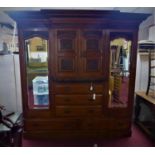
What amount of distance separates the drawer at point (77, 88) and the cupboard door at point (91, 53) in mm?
123

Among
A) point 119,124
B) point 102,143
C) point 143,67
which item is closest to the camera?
point 102,143

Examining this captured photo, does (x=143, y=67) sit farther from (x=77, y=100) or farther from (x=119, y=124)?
(x=77, y=100)

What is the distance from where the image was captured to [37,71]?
95.0 inches

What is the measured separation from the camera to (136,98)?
9.05 feet

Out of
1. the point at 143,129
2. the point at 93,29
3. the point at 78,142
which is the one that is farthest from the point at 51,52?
the point at 143,129

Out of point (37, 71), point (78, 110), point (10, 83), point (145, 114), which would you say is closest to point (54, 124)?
point (78, 110)

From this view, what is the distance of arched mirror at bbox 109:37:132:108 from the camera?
231 centimetres

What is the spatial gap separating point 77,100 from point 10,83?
1.08m

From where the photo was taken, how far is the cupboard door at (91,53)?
2.18 metres

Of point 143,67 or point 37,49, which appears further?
point 143,67

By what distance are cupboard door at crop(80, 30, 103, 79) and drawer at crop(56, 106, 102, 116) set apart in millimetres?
445

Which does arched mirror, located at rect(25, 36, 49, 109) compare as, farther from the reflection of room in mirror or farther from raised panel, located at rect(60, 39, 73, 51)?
raised panel, located at rect(60, 39, 73, 51)

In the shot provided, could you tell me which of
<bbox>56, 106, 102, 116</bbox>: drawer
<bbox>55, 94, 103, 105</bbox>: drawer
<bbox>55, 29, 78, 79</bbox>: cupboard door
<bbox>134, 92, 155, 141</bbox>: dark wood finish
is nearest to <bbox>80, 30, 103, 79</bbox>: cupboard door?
<bbox>55, 29, 78, 79</bbox>: cupboard door

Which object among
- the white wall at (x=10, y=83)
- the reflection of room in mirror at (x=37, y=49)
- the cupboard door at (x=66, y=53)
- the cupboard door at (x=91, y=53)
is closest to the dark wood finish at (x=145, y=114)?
the cupboard door at (x=91, y=53)
